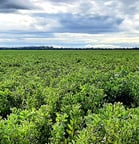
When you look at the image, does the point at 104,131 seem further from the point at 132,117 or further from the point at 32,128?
the point at 32,128

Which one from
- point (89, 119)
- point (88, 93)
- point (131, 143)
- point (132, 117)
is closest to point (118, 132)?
point (131, 143)

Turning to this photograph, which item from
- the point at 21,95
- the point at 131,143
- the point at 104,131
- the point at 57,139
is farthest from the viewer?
the point at 21,95

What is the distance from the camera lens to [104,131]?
170 inches

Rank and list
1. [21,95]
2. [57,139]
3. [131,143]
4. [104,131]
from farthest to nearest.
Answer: [21,95]
[57,139]
[104,131]
[131,143]

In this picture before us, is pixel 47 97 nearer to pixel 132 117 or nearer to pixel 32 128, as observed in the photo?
pixel 32 128

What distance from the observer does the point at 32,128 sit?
4828mm

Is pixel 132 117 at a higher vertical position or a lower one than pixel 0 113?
higher

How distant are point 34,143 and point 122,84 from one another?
4449 millimetres

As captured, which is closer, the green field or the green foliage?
the green foliage

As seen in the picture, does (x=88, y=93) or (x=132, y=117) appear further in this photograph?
(x=88, y=93)

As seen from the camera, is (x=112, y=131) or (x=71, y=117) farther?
(x=71, y=117)

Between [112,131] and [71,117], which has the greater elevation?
[112,131]

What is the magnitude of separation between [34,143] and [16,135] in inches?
16.6

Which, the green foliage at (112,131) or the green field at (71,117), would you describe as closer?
the green foliage at (112,131)
